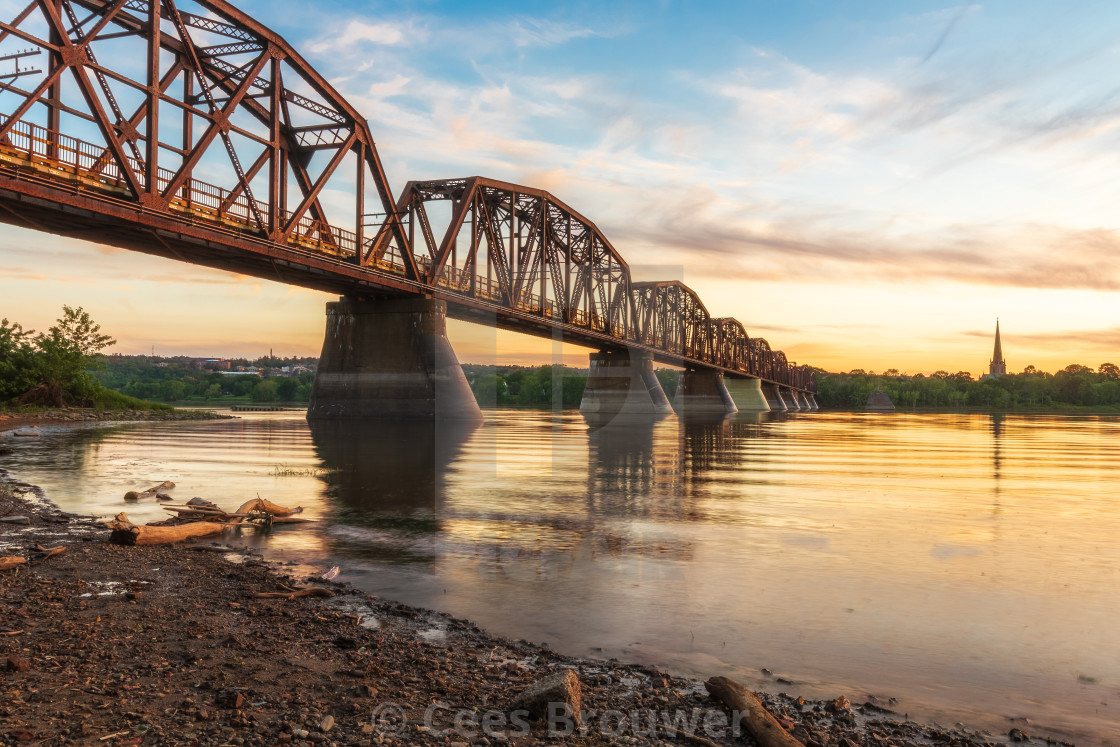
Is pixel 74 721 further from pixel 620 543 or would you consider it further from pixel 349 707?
pixel 620 543

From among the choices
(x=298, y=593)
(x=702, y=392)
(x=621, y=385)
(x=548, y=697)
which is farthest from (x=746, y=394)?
(x=548, y=697)

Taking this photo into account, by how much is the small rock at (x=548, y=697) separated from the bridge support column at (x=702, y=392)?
5310 inches

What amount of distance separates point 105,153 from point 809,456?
3428cm

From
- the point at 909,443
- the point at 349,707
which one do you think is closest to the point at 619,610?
the point at 349,707

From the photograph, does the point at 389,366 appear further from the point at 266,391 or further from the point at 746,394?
the point at 746,394

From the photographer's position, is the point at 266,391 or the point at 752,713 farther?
the point at 266,391

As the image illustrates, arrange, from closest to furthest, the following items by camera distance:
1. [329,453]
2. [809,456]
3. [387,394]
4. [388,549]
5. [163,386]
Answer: [388,549] → [329,453] → [809,456] → [387,394] → [163,386]

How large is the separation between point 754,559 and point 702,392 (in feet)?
434

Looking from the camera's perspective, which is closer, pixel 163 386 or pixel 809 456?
pixel 809 456

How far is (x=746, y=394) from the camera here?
16738cm

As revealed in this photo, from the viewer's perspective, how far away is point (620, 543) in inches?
468

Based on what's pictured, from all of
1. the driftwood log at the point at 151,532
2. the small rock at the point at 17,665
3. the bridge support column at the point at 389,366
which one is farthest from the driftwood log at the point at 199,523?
the bridge support column at the point at 389,366

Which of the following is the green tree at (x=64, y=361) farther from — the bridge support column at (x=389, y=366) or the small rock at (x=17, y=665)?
the small rock at (x=17, y=665)

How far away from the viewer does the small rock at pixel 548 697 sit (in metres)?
5.00
